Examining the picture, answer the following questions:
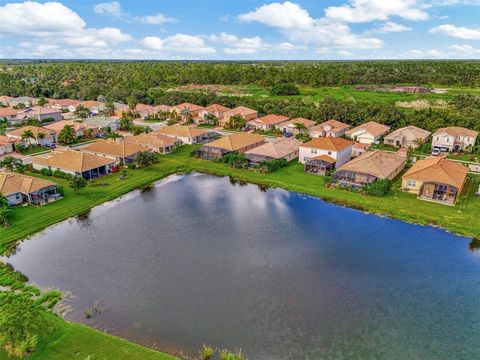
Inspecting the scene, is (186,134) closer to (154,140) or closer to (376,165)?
(154,140)

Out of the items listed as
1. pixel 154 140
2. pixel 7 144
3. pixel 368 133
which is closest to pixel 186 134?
pixel 154 140

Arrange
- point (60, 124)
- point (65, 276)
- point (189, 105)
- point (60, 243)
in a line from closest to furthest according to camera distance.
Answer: point (65, 276) → point (60, 243) → point (60, 124) → point (189, 105)

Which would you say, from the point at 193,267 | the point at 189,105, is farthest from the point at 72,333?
the point at 189,105

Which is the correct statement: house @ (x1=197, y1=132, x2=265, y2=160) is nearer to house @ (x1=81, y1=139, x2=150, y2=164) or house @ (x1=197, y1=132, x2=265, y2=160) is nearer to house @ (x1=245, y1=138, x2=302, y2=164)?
house @ (x1=245, y1=138, x2=302, y2=164)

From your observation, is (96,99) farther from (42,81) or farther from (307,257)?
(307,257)

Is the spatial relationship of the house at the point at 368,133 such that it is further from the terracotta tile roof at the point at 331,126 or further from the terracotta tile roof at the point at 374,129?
the terracotta tile roof at the point at 331,126

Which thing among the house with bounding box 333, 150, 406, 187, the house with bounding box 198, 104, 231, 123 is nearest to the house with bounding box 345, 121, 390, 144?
the house with bounding box 333, 150, 406, 187

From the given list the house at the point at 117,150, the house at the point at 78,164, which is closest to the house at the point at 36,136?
the house at the point at 117,150
